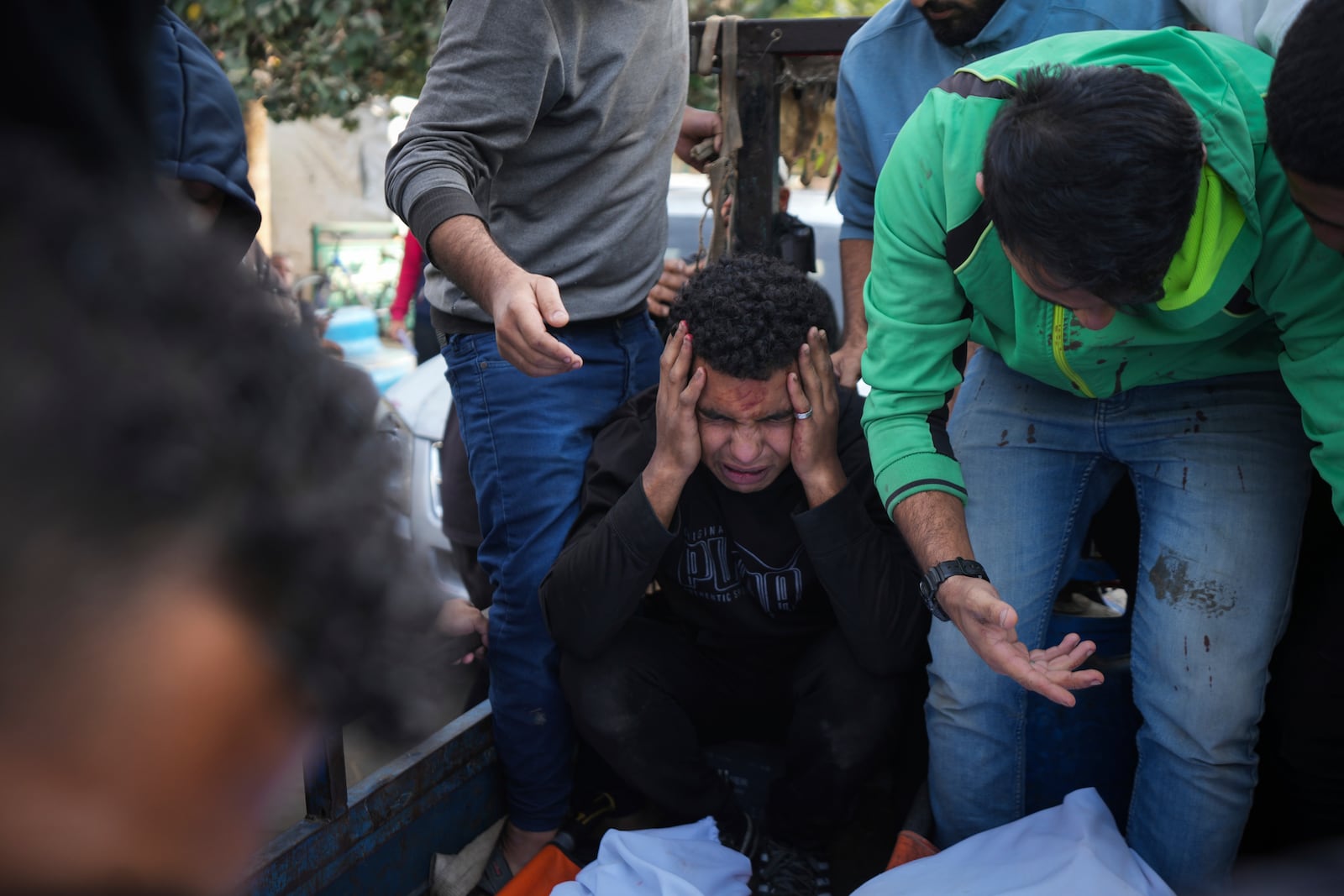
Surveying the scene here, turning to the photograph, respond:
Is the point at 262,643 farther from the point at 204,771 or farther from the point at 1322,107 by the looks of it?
the point at 1322,107

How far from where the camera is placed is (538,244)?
234 cm

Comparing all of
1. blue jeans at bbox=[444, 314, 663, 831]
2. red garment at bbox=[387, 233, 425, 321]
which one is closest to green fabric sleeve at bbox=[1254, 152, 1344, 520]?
blue jeans at bbox=[444, 314, 663, 831]

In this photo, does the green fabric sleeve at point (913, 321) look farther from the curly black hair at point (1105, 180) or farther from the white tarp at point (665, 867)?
the white tarp at point (665, 867)

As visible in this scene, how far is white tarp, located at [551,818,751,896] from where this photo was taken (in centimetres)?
191

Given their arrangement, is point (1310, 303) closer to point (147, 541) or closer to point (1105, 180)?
point (1105, 180)

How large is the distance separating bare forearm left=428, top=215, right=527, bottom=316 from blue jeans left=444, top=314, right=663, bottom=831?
32 centimetres

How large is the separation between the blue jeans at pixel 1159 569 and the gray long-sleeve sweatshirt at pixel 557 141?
0.84 m

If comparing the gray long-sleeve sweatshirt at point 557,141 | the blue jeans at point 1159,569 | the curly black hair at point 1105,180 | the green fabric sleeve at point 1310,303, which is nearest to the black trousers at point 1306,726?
the blue jeans at point 1159,569

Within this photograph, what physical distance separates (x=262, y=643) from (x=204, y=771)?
0.06 meters

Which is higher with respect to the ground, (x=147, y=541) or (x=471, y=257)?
(x=147, y=541)

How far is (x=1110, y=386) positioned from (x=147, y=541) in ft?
5.71

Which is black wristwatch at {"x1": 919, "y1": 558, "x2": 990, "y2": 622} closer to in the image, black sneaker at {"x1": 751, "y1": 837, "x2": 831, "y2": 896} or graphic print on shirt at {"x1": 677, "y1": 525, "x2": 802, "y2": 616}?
graphic print on shirt at {"x1": 677, "y1": 525, "x2": 802, "y2": 616}

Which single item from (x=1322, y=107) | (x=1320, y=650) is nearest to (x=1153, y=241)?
(x=1322, y=107)

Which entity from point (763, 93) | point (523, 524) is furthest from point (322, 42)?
point (523, 524)
